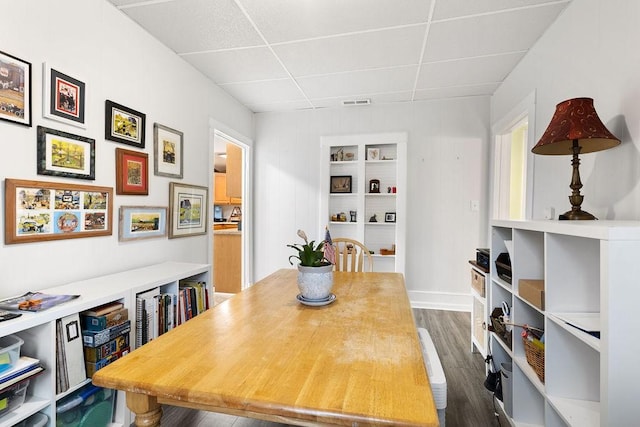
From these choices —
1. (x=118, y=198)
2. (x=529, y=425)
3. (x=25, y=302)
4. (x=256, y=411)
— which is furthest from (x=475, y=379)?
(x=118, y=198)

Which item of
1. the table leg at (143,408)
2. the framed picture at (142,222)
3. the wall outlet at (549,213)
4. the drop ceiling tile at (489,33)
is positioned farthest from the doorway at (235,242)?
the wall outlet at (549,213)

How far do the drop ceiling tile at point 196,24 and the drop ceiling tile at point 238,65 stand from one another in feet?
0.37

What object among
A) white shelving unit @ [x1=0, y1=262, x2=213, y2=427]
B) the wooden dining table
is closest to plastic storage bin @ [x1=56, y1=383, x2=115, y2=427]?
white shelving unit @ [x1=0, y1=262, x2=213, y2=427]

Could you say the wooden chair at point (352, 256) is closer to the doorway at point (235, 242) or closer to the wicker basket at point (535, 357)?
the wicker basket at point (535, 357)

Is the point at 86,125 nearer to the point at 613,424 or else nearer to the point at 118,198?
the point at 118,198

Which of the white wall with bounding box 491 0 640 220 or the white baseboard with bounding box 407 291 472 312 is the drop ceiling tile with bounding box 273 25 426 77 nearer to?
the white wall with bounding box 491 0 640 220

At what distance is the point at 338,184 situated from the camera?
13.3ft

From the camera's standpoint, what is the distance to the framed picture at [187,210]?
8.50 ft

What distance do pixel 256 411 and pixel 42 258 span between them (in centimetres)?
160

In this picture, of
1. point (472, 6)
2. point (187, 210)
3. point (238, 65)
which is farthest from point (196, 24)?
point (472, 6)

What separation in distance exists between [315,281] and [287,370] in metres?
0.58

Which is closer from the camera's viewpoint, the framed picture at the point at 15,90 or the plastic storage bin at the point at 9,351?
the plastic storage bin at the point at 9,351

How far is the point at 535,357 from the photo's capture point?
57.1 inches

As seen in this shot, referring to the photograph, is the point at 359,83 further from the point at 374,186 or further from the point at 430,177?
the point at 430,177
